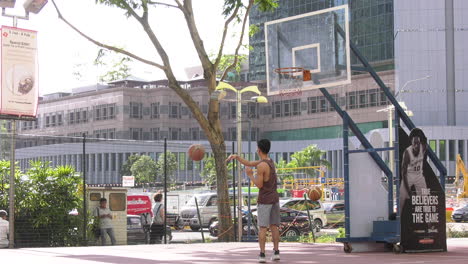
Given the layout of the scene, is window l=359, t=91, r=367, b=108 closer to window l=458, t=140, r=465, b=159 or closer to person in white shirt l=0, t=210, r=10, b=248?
window l=458, t=140, r=465, b=159

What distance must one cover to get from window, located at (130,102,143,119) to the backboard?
8920 cm

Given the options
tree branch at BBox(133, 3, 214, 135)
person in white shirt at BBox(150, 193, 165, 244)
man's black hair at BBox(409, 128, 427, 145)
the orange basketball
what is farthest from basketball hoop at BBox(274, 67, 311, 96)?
person in white shirt at BBox(150, 193, 165, 244)

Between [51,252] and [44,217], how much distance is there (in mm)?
5922

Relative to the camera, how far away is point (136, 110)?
109 metres

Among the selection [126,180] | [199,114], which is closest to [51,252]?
[199,114]

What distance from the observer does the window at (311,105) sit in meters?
112

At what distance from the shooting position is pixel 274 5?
25.3 meters

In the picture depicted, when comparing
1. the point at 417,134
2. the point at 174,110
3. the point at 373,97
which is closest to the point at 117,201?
the point at 417,134

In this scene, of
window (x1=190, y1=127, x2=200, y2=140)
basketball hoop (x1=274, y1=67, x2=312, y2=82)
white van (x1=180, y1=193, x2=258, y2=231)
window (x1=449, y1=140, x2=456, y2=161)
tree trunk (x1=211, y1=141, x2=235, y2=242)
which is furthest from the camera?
window (x1=190, y1=127, x2=200, y2=140)

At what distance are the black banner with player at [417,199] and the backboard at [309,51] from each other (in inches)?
93.7

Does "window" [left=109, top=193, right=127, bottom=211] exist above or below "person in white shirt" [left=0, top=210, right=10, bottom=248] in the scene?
above

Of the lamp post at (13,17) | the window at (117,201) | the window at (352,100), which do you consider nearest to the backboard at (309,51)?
the lamp post at (13,17)

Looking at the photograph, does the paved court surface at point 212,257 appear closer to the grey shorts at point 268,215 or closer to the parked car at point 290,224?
the grey shorts at point 268,215

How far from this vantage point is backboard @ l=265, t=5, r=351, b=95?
17.9m
